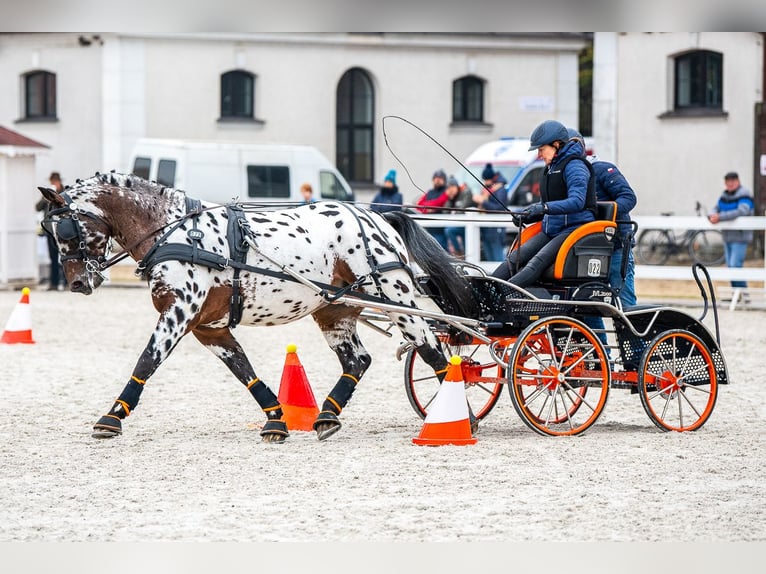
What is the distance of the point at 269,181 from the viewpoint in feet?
87.8

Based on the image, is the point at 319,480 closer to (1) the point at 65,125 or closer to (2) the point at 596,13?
(2) the point at 596,13

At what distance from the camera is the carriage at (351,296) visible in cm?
879

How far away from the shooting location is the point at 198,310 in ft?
28.7

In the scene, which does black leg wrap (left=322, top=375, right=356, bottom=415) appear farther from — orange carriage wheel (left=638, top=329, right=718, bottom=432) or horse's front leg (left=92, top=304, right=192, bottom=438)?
orange carriage wheel (left=638, top=329, right=718, bottom=432)

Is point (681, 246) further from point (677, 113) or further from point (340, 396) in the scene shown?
point (340, 396)

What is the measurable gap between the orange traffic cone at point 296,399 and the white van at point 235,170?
51.1 ft

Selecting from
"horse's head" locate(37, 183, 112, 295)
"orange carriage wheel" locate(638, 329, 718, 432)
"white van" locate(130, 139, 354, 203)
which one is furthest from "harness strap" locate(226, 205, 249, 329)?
"white van" locate(130, 139, 354, 203)

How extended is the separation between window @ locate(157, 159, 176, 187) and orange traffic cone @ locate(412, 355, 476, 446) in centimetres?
1746

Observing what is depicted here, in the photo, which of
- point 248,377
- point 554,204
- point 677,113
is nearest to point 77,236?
point 248,377

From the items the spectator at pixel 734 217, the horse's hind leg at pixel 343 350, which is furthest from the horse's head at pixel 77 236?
the spectator at pixel 734 217

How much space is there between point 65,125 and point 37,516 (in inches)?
1001

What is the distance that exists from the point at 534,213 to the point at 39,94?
24.7 meters

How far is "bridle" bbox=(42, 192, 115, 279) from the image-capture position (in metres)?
8.77

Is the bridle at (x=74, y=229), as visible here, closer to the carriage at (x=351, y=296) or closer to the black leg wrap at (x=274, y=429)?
the carriage at (x=351, y=296)
